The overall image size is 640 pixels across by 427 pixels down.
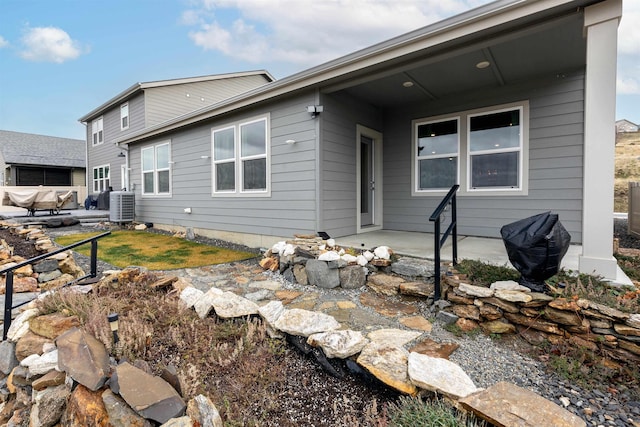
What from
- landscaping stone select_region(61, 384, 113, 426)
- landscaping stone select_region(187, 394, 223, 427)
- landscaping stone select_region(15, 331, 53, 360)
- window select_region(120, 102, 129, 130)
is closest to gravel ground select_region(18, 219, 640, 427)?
landscaping stone select_region(187, 394, 223, 427)

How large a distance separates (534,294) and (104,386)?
3017 millimetres

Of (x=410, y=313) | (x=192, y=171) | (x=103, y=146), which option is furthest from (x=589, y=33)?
(x=103, y=146)

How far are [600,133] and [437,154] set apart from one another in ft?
9.90

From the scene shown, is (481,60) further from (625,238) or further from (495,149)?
(625,238)

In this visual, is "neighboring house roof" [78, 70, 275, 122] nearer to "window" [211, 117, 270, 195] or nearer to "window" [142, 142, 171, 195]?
"window" [142, 142, 171, 195]

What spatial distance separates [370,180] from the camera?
6.27 metres

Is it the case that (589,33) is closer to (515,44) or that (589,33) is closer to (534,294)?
(515,44)

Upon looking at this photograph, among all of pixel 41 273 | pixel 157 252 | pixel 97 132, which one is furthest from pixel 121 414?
pixel 97 132

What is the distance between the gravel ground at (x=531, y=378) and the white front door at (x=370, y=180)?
3606 mm

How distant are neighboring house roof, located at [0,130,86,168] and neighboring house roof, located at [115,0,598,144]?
18600 mm

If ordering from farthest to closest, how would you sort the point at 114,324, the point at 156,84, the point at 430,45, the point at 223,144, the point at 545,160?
1. the point at 156,84
2. the point at 223,144
3. the point at 545,160
4. the point at 430,45
5. the point at 114,324

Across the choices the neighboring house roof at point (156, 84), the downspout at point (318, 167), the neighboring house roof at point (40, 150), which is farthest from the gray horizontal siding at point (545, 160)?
the neighboring house roof at point (40, 150)

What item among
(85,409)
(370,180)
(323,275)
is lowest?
(85,409)

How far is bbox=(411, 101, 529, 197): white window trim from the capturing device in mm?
4879
